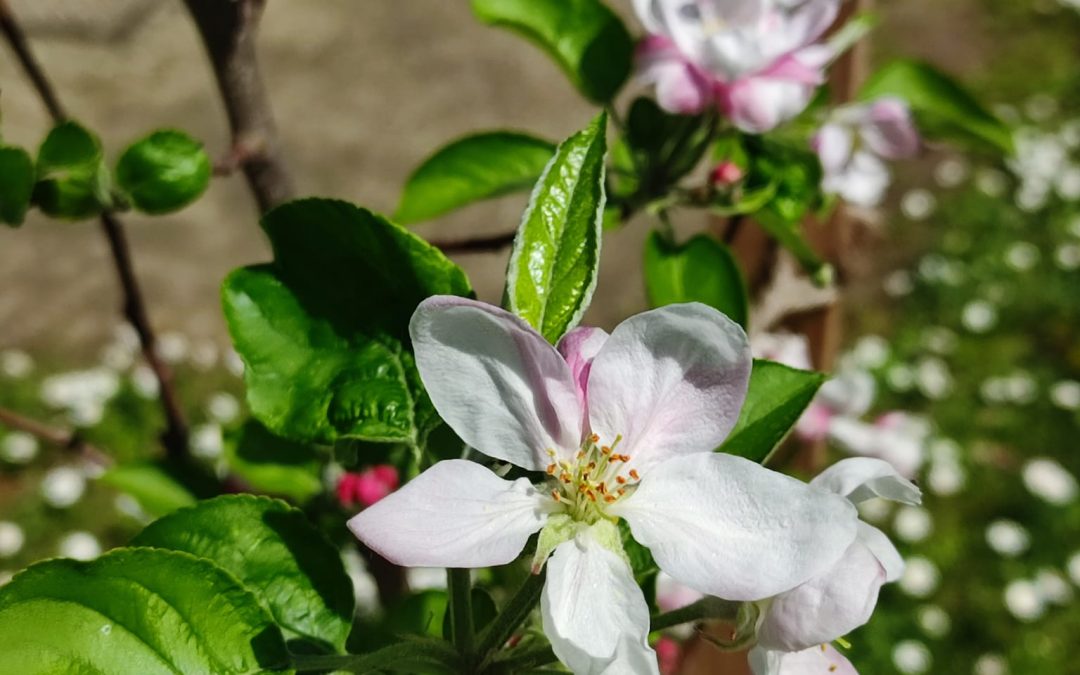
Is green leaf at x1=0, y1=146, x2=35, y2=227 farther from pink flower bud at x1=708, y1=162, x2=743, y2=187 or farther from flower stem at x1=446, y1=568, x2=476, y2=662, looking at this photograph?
pink flower bud at x1=708, y1=162, x2=743, y2=187

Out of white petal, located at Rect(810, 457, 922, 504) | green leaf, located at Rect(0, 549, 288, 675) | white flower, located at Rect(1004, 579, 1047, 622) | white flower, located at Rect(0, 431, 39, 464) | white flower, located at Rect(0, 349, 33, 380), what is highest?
green leaf, located at Rect(0, 549, 288, 675)

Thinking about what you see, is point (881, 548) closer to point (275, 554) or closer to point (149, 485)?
point (275, 554)

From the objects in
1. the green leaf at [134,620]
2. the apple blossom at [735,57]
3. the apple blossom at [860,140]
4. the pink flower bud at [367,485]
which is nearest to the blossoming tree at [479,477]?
the green leaf at [134,620]

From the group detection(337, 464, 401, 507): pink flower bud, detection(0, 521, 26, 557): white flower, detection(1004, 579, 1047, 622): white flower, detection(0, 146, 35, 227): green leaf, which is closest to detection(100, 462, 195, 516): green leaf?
detection(337, 464, 401, 507): pink flower bud

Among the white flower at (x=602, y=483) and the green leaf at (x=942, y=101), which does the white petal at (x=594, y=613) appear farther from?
the green leaf at (x=942, y=101)

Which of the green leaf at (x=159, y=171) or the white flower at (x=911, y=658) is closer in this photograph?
the green leaf at (x=159, y=171)
